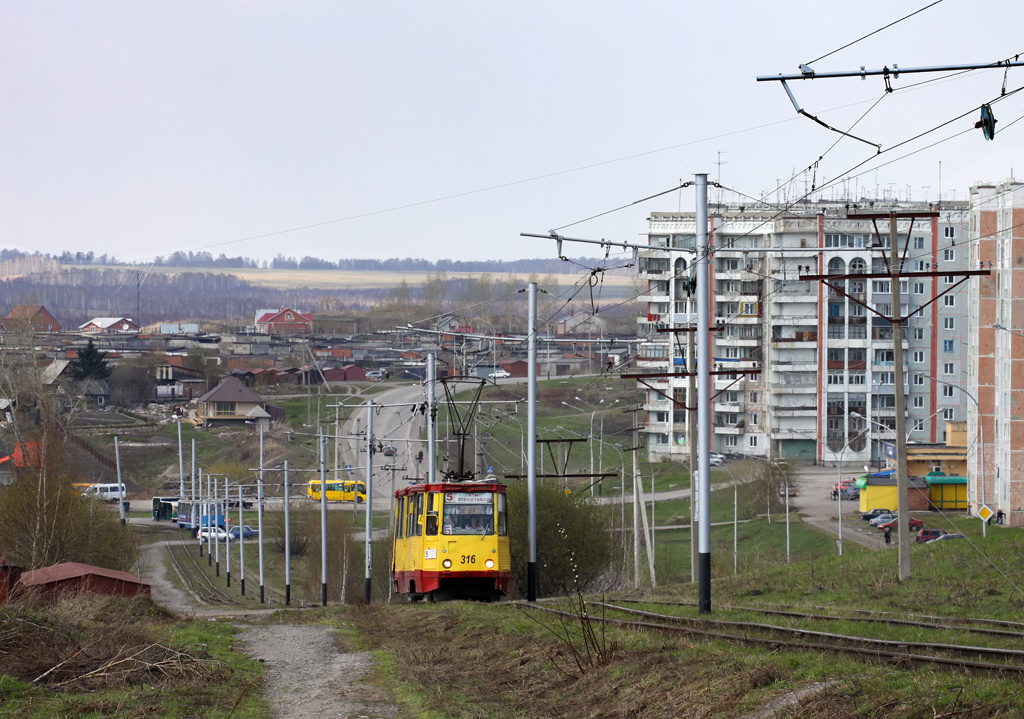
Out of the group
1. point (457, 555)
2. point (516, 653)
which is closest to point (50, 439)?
point (457, 555)

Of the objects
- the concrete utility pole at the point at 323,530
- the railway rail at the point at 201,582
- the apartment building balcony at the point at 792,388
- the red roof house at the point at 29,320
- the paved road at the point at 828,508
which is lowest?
the railway rail at the point at 201,582

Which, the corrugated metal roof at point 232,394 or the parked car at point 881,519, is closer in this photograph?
the parked car at point 881,519

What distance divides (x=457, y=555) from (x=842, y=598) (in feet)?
29.8

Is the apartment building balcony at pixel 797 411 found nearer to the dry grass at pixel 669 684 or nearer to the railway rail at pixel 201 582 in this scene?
the railway rail at pixel 201 582

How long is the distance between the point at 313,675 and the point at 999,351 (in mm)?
54859

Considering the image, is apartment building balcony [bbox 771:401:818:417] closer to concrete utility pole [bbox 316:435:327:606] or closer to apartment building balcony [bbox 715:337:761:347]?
apartment building balcony [bbox 715:337:761:347]

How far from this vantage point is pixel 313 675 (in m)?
16.3

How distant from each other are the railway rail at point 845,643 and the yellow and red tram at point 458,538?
910cm

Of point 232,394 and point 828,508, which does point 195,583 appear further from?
point 232,394

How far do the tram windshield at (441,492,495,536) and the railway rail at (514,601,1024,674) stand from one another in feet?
30.0

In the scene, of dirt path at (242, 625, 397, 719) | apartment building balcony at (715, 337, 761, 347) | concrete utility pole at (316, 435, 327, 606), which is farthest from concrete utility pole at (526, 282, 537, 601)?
apartment building balcony at (715, 337, 761, 347)

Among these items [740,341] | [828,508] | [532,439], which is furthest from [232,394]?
[532,439]

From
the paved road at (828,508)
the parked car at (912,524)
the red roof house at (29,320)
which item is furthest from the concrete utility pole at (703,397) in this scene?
the red roof house at (29,320)

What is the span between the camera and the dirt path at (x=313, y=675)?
43.4 feet
